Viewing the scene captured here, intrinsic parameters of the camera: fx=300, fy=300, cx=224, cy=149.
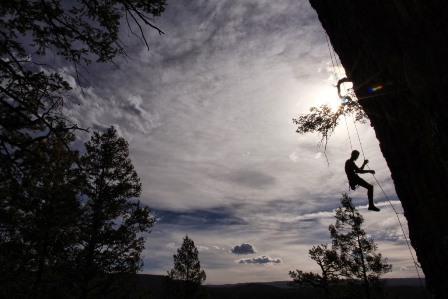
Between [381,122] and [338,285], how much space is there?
2389 centimetres

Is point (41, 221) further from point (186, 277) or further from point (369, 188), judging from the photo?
point (186, 277)

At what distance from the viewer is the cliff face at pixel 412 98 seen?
9.07ft

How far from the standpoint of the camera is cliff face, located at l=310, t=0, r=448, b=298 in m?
2.77

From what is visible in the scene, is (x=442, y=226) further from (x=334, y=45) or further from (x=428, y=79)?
(x=334, y=45)

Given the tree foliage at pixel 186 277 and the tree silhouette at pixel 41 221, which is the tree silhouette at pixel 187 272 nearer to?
the tree foliage at pixel 186 277

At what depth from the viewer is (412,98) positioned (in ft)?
10.2

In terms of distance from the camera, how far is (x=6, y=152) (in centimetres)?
528

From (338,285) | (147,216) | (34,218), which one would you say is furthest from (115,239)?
(338,285)

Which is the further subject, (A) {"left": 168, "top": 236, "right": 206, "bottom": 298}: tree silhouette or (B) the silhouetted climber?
(A) {"left": 168, "top": 236, "right": 206, "bottom": 298}: tree silhouette

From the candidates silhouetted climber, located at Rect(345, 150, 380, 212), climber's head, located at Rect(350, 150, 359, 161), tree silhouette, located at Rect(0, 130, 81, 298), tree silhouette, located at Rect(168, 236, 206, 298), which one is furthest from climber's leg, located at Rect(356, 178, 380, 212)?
tree silhouette, located at Rect(168, 236, 206, 298)

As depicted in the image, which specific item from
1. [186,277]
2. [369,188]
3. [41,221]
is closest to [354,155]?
[369,188]

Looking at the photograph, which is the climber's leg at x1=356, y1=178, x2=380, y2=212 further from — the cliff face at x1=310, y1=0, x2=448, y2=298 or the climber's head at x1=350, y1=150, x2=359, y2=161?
the cliff face at x1=310, y1=0, x2=448, y2=298

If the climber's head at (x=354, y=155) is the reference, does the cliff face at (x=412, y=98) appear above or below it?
below

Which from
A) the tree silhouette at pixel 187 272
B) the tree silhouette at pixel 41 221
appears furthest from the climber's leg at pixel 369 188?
the tree silhouette at pixel 187 272
